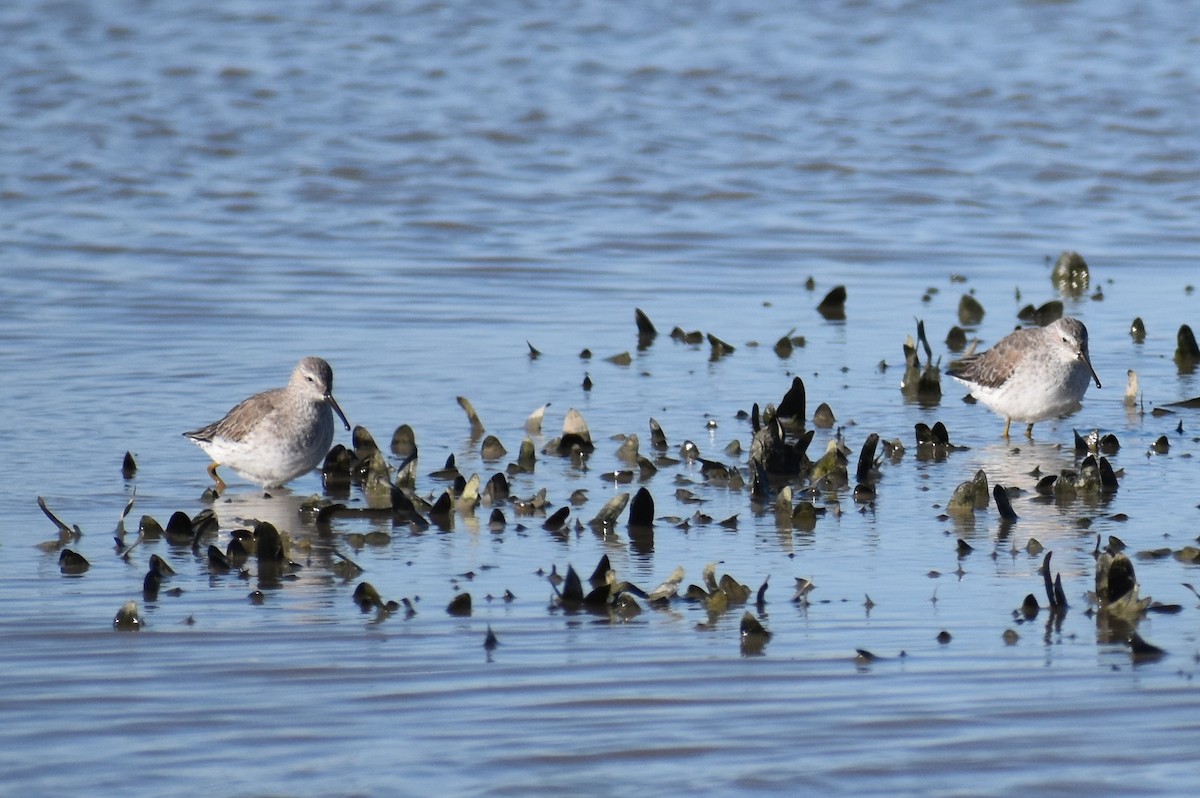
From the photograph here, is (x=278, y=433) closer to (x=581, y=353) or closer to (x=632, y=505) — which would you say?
(x=632, y=505)

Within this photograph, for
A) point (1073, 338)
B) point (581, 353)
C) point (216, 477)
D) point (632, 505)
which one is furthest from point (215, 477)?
point (1073, 338)

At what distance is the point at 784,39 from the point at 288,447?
67.9 ft

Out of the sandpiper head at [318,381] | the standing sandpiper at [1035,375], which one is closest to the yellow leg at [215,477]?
the sandpiper head at [318,381]

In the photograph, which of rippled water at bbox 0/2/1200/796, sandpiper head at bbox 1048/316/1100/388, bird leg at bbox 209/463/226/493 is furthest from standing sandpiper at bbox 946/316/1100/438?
bird leg at bbox 209/463/226/493

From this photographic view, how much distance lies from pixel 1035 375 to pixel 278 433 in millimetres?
4845

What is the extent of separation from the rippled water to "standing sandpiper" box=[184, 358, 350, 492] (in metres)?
0.36

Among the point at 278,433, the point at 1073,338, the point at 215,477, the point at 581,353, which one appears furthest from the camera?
the point at 581,353

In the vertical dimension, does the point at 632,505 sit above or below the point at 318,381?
below

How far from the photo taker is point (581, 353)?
43.1 feet

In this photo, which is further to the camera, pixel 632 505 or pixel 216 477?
pixel 216 477

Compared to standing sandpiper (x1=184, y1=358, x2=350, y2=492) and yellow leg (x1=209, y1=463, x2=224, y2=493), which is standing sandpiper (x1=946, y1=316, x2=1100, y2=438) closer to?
standing sandpiper (x1=184, y1=358, x2=350, y2=492)

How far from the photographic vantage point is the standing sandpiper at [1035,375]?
1134 centimetres

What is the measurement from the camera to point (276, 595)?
25.0ft

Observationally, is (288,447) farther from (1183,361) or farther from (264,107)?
(264,107)
